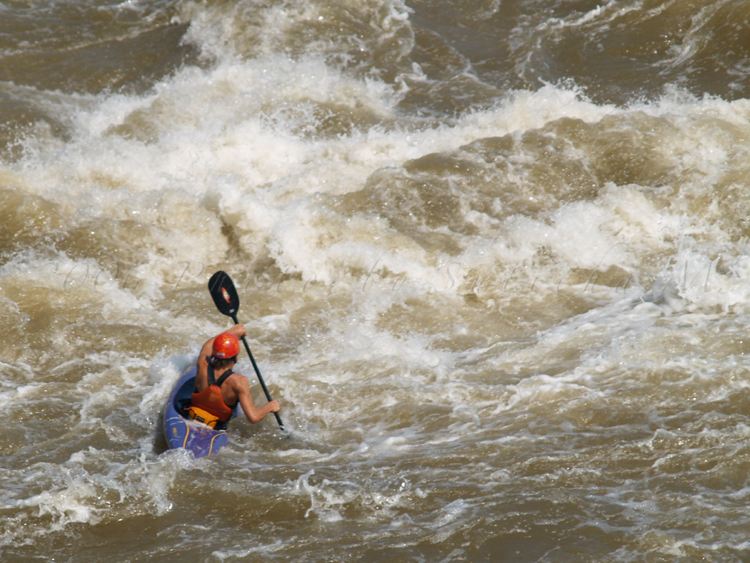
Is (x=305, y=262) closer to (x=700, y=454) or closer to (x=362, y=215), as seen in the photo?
(x=362, y=215)

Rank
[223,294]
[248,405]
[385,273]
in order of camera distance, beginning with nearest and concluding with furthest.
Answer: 1. [248,405]
2. [223,294]
3. [385,273]

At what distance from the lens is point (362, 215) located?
6.30 meters

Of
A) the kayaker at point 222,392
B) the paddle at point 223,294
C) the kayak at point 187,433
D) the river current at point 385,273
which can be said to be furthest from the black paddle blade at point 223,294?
the kayak at point 187,433

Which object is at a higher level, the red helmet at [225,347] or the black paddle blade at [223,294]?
the black paddle blade at [223,294]

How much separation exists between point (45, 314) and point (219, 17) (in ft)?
18.2

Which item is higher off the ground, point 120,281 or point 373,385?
point 120,281

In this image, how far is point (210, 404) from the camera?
4.29 metres

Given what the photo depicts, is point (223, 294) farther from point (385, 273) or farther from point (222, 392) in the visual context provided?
point (385, 273)

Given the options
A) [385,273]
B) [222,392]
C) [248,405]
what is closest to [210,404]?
[222,392]

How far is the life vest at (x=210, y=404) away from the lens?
14.0 feet

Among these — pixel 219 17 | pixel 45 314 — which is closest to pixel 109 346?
pixel 45 314

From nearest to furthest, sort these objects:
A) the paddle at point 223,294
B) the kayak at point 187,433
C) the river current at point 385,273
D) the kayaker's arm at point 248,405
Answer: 1. the river current at point 385,273
2. the kayak at point 187,433
3. the kayaker's arm at point 248,405
4. the paddle at point 223,294

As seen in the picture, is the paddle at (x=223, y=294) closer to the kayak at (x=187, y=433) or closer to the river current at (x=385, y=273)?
the river current at (x=385, y=273)

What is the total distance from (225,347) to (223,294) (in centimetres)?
78
